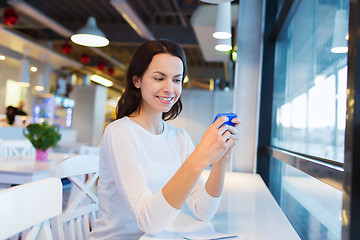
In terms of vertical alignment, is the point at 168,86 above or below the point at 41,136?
above

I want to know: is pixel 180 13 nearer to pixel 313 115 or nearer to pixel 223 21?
pixel 223 21

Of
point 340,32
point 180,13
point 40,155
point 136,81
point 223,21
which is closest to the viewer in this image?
point 340,32

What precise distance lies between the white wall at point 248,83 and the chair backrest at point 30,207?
2.37 m

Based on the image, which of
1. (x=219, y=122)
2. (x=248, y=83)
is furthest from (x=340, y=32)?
(x=248, y=83)

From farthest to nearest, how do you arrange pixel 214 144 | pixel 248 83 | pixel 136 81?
pixel 248 83, pixel 136 81, pixel 214 144

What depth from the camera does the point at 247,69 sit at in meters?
3.10

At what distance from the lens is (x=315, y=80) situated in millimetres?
1495

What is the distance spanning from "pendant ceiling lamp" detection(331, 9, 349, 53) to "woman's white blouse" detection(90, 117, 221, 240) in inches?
26.6

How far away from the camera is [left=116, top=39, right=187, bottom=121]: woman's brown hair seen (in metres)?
1.28

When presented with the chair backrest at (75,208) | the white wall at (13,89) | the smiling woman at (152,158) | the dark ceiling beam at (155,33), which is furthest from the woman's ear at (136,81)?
the white wall at (13,89)

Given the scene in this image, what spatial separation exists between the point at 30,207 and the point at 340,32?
3.58 feet

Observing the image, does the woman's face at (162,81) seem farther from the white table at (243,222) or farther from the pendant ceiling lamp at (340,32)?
the pendant ceiling lamp at (340,32)

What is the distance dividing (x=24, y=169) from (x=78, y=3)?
4.82 metres

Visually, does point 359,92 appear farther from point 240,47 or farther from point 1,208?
point 240,47
